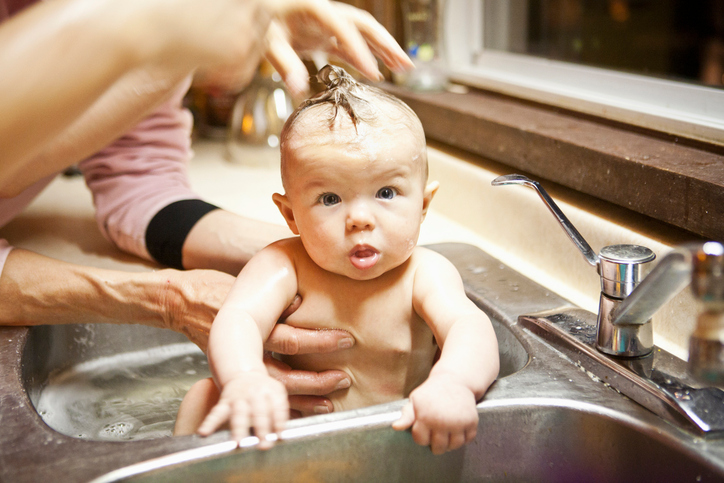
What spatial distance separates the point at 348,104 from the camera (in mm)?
719

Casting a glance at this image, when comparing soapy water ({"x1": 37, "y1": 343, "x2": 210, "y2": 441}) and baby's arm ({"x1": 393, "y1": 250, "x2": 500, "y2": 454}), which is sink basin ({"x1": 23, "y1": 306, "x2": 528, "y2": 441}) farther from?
baby's arm ({"x1": 393, "y1": 250, "x2": 500, "y2": 454})

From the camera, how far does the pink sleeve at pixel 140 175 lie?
1147 millimetres

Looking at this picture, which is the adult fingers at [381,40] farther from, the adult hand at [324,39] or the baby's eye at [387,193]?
the baby's eye at [387,193]

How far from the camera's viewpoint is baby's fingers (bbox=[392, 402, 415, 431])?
0.61m

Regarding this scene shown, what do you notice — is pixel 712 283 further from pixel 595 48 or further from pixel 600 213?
pixel 595 48

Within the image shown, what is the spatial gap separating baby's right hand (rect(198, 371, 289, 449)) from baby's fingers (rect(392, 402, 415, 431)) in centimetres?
10

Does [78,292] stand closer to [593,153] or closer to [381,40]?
[381,40]

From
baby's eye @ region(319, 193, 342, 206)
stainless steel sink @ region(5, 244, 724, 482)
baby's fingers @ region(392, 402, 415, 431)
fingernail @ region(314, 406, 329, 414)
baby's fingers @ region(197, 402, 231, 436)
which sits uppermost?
baby's eye @ region(319, 193, 342, 206)

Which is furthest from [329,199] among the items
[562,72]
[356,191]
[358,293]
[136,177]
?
[562,72]

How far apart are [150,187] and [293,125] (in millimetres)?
556

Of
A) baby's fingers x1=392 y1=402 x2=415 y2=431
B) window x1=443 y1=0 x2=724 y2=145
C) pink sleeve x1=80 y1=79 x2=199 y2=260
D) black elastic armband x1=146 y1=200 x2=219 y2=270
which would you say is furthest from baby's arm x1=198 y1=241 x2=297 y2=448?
window x1=443 y1=0 x2=724 y2=145

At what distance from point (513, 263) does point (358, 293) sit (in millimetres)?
381

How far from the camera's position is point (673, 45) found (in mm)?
3361

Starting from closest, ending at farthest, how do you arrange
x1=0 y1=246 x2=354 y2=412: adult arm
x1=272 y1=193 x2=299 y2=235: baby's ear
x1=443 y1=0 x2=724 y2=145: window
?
x1=272 y1=193 x2=299 y2=235: baby's ear, x1=0 y1=246 x2=354 y2=412: adult arm, x1=443 y1=0 x2=724 y2=145: window
